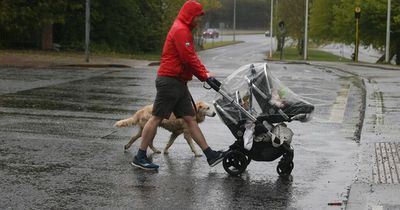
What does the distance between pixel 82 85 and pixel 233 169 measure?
11332mm

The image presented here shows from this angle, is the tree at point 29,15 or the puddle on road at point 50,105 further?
the tree at point 29,15

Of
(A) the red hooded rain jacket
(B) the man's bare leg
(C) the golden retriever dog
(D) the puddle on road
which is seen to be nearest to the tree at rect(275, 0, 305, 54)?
(D) the puddle on road

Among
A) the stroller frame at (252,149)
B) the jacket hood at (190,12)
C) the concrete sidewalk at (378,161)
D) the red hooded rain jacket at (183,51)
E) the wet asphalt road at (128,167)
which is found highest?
the jacket hood at (190,12)

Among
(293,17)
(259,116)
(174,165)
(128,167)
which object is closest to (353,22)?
(293,17)

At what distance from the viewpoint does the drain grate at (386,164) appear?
7.54 m

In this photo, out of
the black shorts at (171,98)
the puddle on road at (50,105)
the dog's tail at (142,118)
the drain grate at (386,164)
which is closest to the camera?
the drain grate at (386,164)

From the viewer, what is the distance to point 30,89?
17.0m

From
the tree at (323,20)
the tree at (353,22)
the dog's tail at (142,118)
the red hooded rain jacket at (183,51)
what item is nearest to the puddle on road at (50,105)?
the dog's tail at (142,118)

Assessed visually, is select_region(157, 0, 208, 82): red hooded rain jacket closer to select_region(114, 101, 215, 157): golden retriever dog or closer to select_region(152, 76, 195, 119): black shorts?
select_region(152, 76, 195, 119): black shorts

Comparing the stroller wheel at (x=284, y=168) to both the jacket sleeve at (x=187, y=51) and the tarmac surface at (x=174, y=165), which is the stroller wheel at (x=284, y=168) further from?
the jacket sleeve at (x=187, y=51)

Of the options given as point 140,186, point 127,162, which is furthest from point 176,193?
point 127,162

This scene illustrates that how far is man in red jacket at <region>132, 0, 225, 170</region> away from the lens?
7852 millimetres

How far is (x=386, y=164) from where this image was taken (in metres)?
8.33

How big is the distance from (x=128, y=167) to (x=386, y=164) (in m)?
3.08
